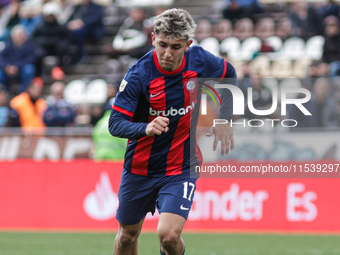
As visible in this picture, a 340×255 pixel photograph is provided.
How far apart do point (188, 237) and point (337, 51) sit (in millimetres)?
5815

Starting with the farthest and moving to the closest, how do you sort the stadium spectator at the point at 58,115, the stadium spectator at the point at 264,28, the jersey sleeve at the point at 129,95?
1. the stadium spectator at the point at 264,28
2. the stadium spectator at the point at 58,115
3. the jersey sleeve at the point at 129,95

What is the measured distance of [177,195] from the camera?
4953 mm

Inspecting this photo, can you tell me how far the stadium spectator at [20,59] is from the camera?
14.4 metres

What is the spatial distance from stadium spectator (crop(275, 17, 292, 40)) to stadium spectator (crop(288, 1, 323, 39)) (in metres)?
0.16

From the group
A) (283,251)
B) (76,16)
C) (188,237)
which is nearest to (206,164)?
(188,237)

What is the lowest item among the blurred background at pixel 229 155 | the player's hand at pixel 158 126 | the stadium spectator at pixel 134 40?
the blurred background at pixel 229 155

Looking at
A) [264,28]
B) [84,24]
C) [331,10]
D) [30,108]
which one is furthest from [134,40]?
[331,10]

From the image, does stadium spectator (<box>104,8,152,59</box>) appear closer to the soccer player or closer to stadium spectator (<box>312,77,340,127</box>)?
A: stadium spectator (<box>312,77,340,127</box>)

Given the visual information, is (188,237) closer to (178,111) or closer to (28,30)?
(178,111)

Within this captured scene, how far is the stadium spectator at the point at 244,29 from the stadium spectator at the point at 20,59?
17.6ft

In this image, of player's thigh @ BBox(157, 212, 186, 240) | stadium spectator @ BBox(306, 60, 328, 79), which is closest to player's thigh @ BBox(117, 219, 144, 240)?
player's thigh @ BBox(157, 212, 186, 240)

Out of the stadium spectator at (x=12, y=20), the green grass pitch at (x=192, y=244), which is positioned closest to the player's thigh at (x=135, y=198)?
the green grass pitch at (x=192, y=244)

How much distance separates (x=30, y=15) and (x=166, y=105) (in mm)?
12701

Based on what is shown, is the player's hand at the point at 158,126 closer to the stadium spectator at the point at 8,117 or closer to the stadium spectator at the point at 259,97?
the stadium spectator at the point at 259,97
